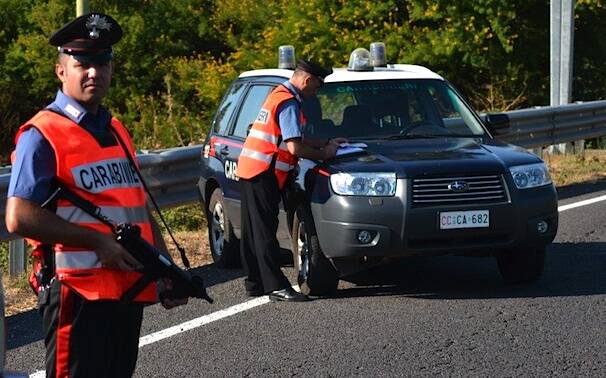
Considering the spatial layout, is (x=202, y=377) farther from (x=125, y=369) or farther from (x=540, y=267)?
(x=540, y=267)

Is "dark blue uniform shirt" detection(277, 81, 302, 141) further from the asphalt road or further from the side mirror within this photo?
the side mirror

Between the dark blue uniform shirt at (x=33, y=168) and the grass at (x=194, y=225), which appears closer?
the dark blue uniform shirt at (x=33, y=168)

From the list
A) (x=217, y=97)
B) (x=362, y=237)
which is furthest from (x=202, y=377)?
(x=217, y=97)

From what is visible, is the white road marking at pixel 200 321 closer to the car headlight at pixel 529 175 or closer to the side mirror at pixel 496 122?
the car headlight at pixel 529 175

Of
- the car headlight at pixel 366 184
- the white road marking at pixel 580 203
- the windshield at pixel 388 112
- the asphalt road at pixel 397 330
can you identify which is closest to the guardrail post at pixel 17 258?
the asphalt road at pixel 397 330

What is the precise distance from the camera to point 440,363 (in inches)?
286

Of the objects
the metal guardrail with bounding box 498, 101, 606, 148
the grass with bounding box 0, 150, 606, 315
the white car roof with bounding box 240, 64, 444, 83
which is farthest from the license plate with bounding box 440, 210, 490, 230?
the metal guardrail with bounding box 498, 101, 606, 148

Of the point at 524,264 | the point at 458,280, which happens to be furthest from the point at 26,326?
the point at 524,264

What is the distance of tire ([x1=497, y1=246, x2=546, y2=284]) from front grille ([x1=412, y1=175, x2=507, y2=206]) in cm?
50

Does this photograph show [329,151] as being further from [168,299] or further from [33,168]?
[33,168]

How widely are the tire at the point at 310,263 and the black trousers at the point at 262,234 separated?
166 mm

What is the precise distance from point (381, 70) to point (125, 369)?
21.2ft

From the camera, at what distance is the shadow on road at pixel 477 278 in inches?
368

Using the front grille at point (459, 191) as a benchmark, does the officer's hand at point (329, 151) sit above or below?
above
